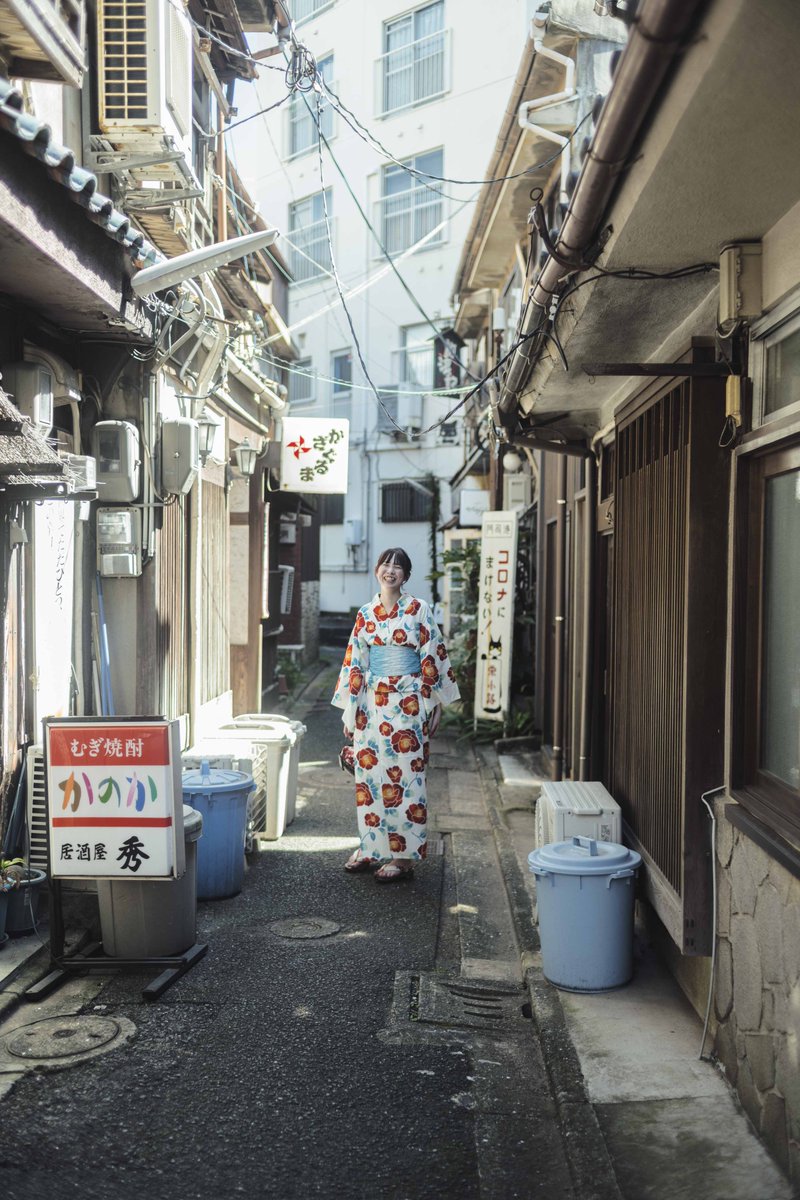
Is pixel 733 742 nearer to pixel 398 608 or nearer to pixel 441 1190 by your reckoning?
pixel 441 1190

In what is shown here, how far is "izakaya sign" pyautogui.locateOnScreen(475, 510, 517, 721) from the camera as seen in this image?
15953mm

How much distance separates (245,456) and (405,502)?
1946 cm

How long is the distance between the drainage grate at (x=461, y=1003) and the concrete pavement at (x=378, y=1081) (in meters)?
0.02

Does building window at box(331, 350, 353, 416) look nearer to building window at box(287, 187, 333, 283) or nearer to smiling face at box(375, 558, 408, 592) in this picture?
building window at box(287, 187, 333, 283)

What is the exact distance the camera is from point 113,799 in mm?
6531

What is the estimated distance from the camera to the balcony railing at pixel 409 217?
1220 inches

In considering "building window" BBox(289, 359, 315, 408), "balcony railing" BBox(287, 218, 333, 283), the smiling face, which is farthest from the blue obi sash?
"building window" BBox(289, 359, 315, 408)

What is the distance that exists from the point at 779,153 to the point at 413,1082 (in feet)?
14.5

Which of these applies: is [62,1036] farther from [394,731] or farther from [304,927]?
[394,731]

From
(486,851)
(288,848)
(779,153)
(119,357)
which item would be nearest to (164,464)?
(119,357)

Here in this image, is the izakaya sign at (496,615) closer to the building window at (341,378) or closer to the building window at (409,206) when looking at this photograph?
the building window at (409,206)

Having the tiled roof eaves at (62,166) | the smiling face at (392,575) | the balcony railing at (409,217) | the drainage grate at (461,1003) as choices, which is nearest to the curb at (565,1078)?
the drainage grate at (461,1003)

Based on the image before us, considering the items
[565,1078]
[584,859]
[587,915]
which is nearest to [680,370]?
[584,859]

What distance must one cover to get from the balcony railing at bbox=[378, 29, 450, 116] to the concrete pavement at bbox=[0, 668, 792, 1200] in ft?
91.5
